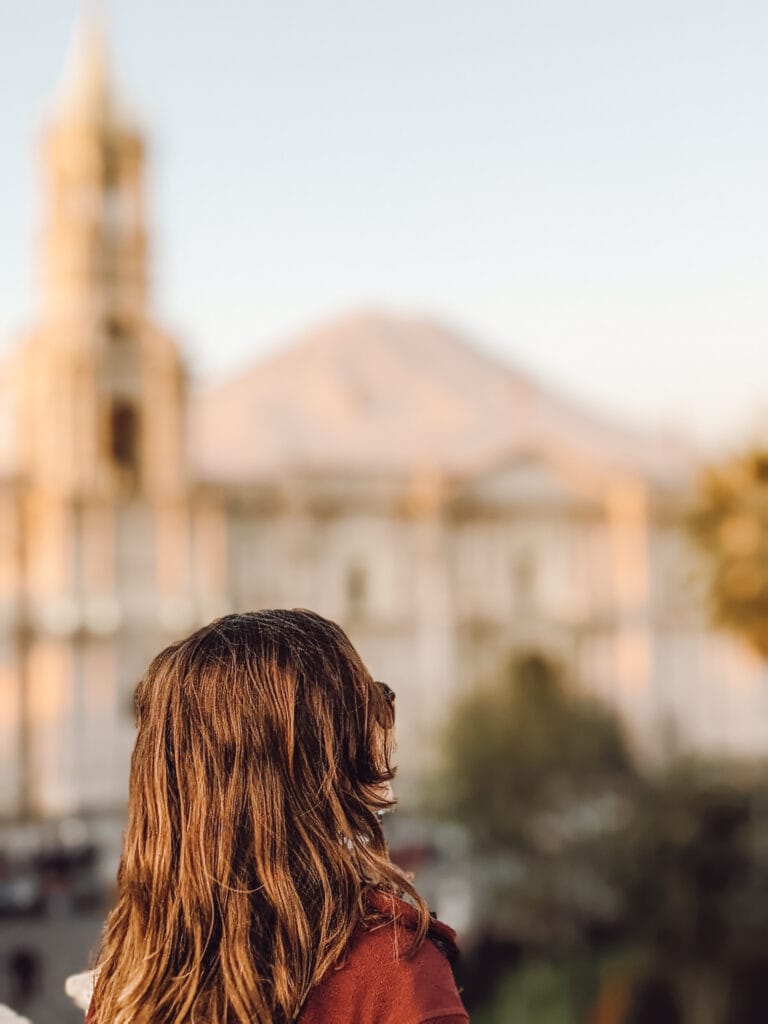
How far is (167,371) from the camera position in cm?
2839

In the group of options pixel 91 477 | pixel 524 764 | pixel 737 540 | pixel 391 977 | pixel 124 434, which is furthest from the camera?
pixel 124 434

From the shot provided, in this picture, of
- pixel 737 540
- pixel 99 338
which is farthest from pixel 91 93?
pixel 737 540

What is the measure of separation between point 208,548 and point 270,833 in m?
28.1

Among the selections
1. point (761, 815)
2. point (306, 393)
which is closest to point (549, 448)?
point (761, 815)

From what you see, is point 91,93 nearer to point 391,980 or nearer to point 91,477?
point 91,477

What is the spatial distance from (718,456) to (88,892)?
1153 centimetres

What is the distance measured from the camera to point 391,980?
1.48m

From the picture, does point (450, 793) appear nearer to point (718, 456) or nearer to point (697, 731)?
point (718, 456)

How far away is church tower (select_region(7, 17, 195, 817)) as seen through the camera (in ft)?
91.3

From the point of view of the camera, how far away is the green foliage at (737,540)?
13.1m

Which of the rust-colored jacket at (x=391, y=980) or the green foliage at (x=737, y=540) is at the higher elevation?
the green foliage at (x=737, y=540)

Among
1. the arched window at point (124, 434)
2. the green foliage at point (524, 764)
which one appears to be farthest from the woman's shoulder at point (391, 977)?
the arched window at point (124, 434)

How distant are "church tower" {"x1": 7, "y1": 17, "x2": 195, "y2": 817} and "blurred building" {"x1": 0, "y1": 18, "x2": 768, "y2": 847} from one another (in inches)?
1.6

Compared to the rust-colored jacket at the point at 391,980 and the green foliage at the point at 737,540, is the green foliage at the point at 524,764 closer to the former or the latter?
the green foliage at the point at 737,540
